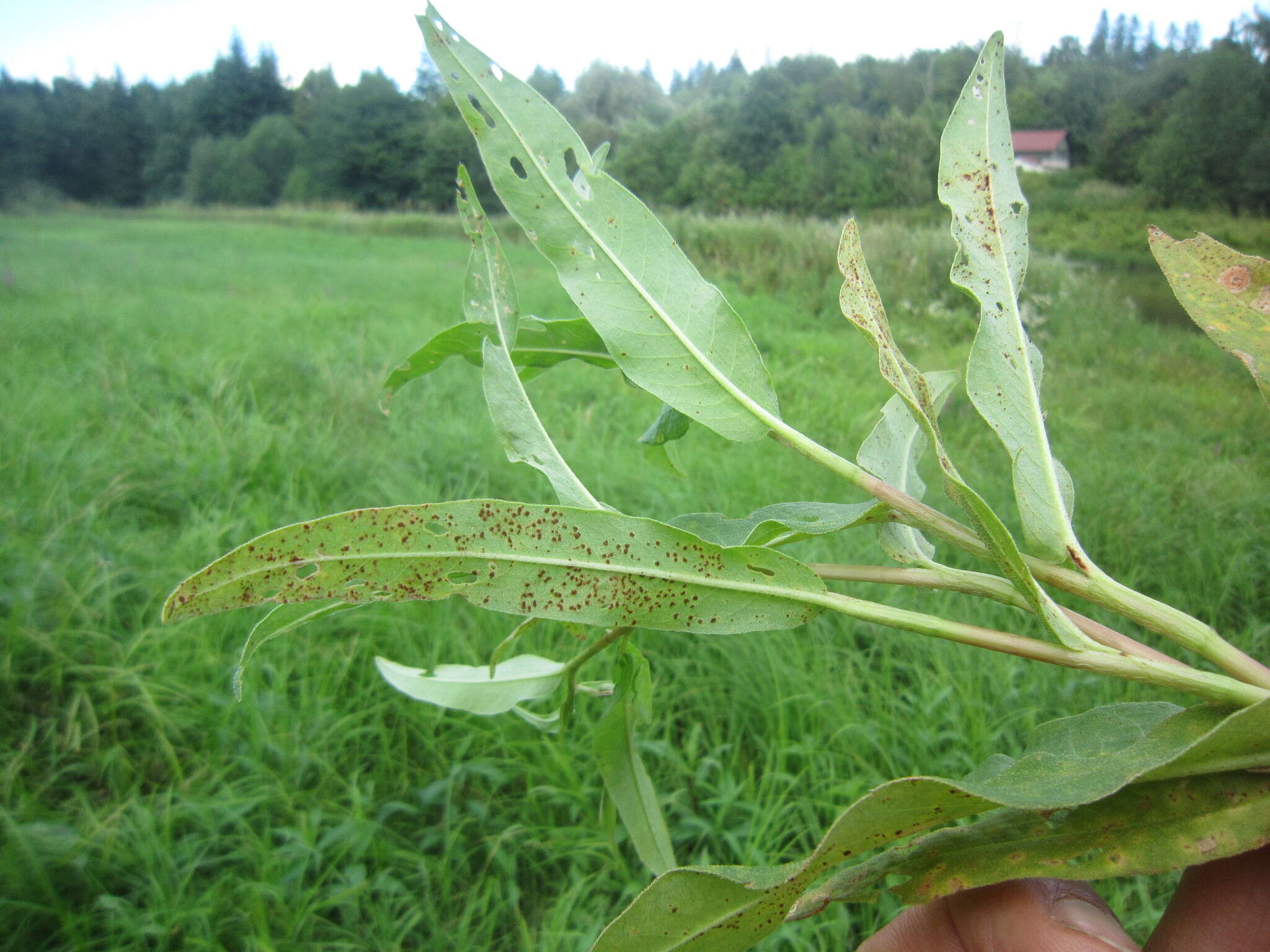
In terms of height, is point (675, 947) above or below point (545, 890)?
above

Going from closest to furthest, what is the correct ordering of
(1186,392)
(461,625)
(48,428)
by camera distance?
1. (461,625)
2. (48,428)
3. (1186,392)

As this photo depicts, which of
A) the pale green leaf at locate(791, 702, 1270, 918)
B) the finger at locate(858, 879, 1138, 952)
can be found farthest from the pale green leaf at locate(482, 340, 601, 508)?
the finger at locate(858, 879, 1138, 952)

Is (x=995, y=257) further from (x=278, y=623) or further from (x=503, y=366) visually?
(x=278, y=623)

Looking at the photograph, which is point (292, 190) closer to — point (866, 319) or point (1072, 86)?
point (1072, 86)

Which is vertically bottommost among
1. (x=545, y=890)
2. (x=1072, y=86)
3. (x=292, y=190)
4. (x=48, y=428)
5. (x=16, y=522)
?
(x=545, y=890)

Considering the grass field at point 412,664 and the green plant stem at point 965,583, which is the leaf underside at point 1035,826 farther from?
the grass field at point 412,664

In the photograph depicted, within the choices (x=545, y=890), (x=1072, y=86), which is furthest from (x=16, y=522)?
(x=1072, y=86)
